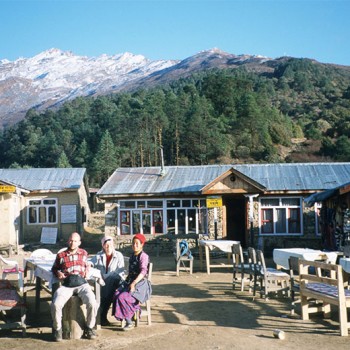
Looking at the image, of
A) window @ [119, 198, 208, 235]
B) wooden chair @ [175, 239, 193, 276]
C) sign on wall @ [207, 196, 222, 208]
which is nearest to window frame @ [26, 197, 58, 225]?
window @ [119, 198, 208, 235]

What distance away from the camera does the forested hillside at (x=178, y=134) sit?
4416 cm

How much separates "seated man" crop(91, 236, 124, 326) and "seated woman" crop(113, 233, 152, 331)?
24cm

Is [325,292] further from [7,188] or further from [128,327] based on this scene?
[7,188]

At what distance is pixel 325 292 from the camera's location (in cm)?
681

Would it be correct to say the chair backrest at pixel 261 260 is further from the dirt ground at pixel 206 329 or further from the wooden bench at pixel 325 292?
the wooden bench at pixel 325 292

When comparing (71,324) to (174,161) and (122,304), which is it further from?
(174,161)

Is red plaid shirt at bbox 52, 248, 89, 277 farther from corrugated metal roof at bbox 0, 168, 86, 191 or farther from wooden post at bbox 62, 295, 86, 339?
corrugated metal roof at bbox 0, 168, 86, 191

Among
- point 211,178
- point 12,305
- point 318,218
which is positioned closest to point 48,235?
point 211,178

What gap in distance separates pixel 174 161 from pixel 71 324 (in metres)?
37.6

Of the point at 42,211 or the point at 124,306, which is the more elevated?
the point at 42,211

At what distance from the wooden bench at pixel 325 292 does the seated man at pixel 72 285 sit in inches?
124

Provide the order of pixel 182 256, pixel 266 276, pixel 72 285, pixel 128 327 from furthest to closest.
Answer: pixel 182 256 → pixel 266 276 → pixel 128 327 → pixel 72 285

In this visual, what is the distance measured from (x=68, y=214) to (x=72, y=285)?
57.3 ft

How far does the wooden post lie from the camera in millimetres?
6277
